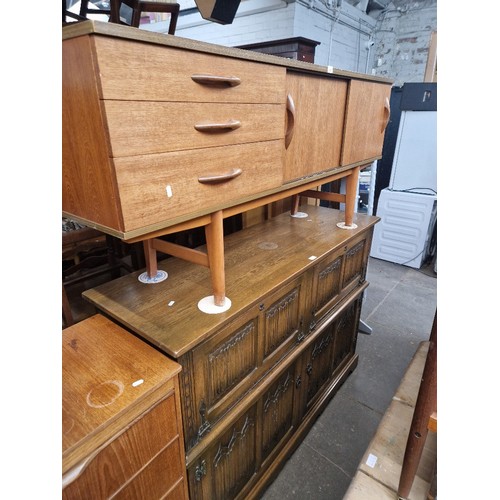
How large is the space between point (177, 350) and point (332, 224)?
1340 millimetres

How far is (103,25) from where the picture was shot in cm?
60

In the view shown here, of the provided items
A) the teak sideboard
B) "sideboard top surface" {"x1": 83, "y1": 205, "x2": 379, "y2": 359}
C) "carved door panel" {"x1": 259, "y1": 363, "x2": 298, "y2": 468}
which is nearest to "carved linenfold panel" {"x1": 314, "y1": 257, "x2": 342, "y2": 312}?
"sideboard top surface" {"x1": 83, "y1": 205, "x2": 379, "y2": 359}

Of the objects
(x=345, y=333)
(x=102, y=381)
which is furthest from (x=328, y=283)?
(x=102, y=381)

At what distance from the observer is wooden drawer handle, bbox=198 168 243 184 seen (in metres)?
0.89

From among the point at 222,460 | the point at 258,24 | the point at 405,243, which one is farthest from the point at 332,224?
the point at 258,24

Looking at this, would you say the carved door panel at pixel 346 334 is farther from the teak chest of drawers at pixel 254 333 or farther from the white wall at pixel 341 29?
the white wall at pixel 341 29

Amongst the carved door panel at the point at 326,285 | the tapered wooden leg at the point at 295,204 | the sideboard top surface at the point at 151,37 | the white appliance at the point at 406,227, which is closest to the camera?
the sideboard top surface at the point at 151,37

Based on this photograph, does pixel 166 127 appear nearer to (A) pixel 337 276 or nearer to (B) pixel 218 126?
(B) pixel 218 126

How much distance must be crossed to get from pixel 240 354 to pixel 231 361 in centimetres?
5

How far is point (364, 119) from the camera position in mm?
1668

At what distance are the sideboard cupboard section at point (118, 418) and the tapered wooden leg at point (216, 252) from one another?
10.7 inches

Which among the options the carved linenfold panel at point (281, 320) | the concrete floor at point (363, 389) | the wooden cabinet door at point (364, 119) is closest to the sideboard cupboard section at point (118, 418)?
the carved linenfold panel at point (281, 320)

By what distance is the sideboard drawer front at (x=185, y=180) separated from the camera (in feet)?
2.40
